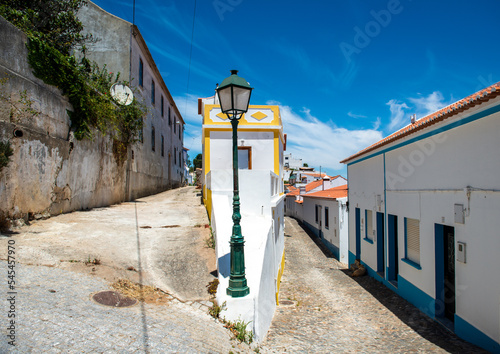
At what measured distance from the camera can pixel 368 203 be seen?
11.1 m

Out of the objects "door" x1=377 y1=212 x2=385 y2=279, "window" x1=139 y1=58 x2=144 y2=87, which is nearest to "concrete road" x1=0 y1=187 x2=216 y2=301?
"door" x1=377 y1=212 x2=385 y2=279

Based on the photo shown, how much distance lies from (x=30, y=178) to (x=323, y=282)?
931cm

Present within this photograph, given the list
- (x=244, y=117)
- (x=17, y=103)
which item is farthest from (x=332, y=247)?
(x=17, y=103)

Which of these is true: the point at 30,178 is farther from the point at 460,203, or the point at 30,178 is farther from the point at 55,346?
the point at 460,203

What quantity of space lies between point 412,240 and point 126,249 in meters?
7.06

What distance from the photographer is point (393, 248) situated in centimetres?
937

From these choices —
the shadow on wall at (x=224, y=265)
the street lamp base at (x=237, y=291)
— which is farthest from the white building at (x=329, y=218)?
the street lamp base at (x=237, y=291)

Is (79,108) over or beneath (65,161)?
over

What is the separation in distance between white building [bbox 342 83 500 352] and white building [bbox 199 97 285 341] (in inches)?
135

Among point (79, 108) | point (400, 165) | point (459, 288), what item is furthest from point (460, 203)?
point (79, 108)

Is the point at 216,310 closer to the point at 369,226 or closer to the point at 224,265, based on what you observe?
the point at 224,265

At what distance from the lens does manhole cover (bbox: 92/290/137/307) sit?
4.31 meters

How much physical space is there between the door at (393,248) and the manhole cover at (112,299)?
25.0 ft

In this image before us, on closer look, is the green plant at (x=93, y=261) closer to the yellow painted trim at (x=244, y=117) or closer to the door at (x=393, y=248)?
the door at (x=393, y=248)
